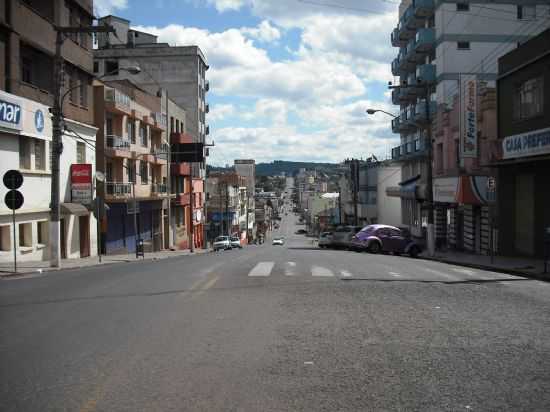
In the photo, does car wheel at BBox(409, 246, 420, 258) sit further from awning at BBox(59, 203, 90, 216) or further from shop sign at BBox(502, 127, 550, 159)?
awning at BBox(59, 203, 90, 216)

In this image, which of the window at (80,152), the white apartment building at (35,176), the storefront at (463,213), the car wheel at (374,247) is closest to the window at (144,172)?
the window at (80,152)

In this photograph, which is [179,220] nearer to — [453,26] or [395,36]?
[395,36]

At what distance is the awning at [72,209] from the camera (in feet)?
101

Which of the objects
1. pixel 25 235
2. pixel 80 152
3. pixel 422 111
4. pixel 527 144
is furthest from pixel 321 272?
pixel 422 111

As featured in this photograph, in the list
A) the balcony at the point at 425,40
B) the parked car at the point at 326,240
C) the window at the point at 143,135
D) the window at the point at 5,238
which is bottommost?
the parked car at the point at 326,240

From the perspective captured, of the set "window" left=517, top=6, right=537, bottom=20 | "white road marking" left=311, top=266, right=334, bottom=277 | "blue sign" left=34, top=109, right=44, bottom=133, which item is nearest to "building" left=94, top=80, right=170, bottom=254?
"blue sign" left=34, top=109, right=44, bottom=133

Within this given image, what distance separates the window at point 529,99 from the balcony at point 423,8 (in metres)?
24.5

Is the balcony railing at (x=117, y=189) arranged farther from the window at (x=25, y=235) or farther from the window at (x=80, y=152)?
the window at (x=25, y=235)

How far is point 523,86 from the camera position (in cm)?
2755

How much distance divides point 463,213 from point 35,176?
24224mm

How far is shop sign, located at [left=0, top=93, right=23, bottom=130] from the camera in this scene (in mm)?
23719

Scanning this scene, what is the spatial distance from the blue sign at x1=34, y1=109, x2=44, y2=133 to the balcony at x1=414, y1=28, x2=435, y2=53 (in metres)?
32.3

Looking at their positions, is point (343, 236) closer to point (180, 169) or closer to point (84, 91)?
point (84, 91)

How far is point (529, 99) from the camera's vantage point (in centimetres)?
2706
